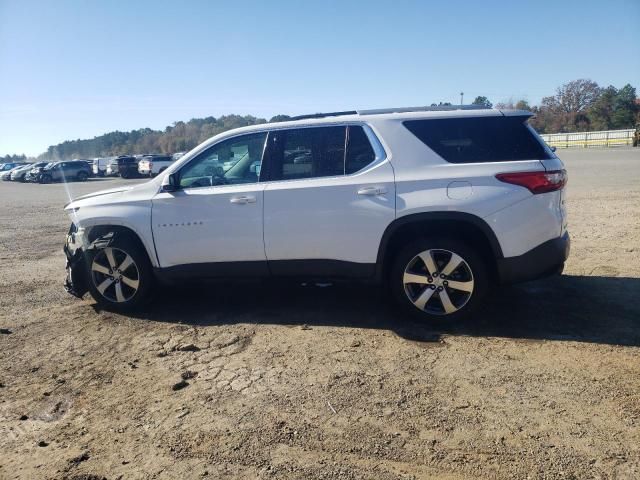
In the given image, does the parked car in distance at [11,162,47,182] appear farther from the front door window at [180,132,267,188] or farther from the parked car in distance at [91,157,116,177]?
the front door window at [180,132,267,188]

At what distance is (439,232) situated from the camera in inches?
173

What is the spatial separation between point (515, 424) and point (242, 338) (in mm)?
2354

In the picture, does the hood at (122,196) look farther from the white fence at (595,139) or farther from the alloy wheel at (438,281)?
the white fence at (595,139)

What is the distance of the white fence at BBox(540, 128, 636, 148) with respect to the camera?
5571cm

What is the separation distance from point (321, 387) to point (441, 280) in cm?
157

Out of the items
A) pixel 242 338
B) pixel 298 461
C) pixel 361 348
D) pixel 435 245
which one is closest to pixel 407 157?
pixel 435 245

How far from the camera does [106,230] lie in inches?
199

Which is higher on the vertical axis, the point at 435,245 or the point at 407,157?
the point at 407,157

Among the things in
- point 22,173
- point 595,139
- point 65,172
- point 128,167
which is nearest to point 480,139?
point 128,167

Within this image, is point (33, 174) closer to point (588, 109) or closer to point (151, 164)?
point (151, 164)

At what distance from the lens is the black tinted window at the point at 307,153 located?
179 inches

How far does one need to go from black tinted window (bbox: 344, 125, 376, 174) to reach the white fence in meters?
56.5

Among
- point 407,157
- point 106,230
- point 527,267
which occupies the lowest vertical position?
point 527,267

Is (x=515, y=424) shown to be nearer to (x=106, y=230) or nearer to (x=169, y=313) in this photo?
(x=169, y=313)
